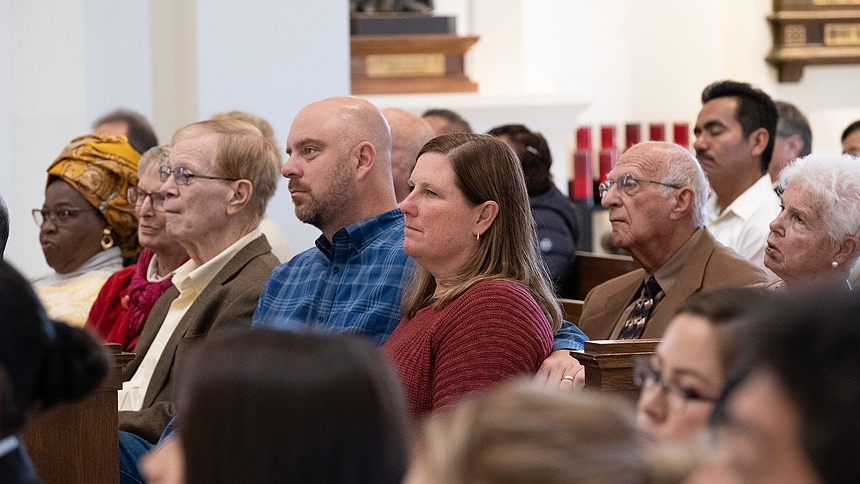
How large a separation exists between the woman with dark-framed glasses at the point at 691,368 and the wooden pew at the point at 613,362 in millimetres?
1107

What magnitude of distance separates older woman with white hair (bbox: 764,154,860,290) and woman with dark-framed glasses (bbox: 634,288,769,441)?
1.85 m

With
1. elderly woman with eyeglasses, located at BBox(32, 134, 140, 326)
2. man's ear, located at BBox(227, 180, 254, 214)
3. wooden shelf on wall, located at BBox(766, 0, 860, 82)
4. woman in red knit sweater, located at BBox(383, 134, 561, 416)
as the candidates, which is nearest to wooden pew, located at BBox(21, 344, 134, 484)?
woman in red knit sweater, located at BBox(383, 134, 561, 416)

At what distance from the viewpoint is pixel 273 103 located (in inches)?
217

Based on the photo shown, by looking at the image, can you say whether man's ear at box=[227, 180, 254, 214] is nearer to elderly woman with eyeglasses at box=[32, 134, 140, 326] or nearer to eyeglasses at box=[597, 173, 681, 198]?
elderly woman with eyeglasses at box=[32, 134, 140, 326]

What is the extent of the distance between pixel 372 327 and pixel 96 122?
3581mm

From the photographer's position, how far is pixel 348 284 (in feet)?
11.7

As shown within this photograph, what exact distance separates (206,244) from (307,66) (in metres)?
1.65

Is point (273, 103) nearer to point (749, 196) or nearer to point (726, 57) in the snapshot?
point (749, 196)

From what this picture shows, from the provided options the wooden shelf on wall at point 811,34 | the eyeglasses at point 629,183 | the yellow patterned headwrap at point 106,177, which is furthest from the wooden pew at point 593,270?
the wooden shelf on wall at point 811,34

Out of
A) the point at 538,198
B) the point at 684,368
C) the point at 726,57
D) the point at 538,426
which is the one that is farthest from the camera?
the point at 726,57

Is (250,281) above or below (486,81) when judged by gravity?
below

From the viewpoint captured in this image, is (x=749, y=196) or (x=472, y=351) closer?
(x=472, y=351)

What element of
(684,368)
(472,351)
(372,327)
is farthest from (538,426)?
(372,327)

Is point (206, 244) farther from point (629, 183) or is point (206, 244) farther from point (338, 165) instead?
point (629, 183)
